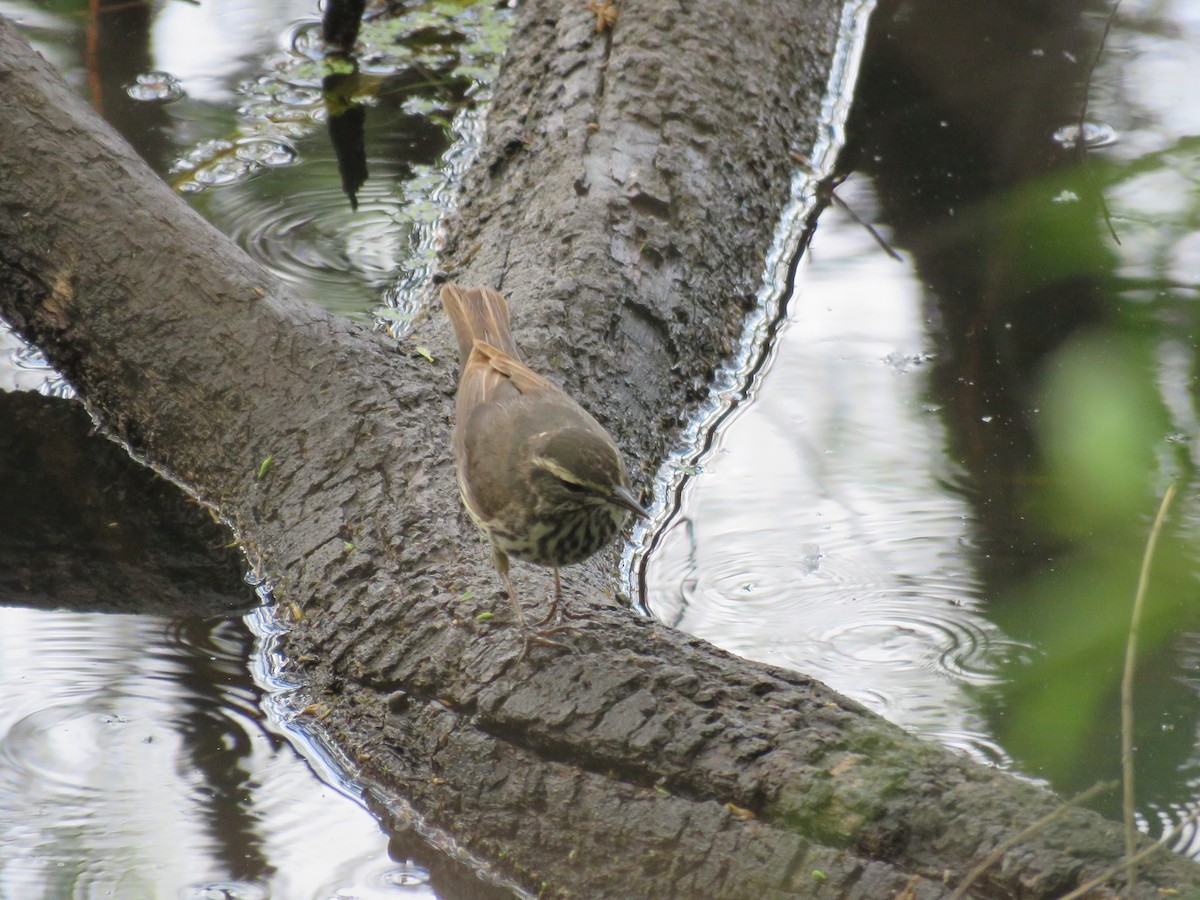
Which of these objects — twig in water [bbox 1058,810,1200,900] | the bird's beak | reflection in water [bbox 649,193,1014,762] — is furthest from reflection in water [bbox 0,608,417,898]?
twig in water [bbox 1058,810,1200,900]

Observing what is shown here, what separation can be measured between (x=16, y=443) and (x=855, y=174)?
4730 millimetres

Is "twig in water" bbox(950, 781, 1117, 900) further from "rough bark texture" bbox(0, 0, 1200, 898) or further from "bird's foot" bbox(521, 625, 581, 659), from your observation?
"bird's foot" bbox(521, 625, 581, 659)

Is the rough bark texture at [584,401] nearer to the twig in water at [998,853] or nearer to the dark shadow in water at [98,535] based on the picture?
the twig in water at [998,853]

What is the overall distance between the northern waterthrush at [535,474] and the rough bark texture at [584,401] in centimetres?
21

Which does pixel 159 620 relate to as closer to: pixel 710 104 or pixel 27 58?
pixel 27 58

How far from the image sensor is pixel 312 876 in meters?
3.52

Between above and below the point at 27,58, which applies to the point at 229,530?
below

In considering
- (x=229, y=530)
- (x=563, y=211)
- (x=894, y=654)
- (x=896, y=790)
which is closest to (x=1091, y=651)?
(x=894, y=654)

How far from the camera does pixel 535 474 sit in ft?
11.6

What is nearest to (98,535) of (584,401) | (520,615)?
(584,401)

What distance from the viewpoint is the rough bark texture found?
2.81 meters

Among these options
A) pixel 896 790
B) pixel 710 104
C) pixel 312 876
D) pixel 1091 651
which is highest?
pixel 710 104

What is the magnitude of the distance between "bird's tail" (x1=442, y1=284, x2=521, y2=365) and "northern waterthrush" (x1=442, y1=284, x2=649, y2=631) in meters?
0.28

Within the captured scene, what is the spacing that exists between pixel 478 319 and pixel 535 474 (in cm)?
95
